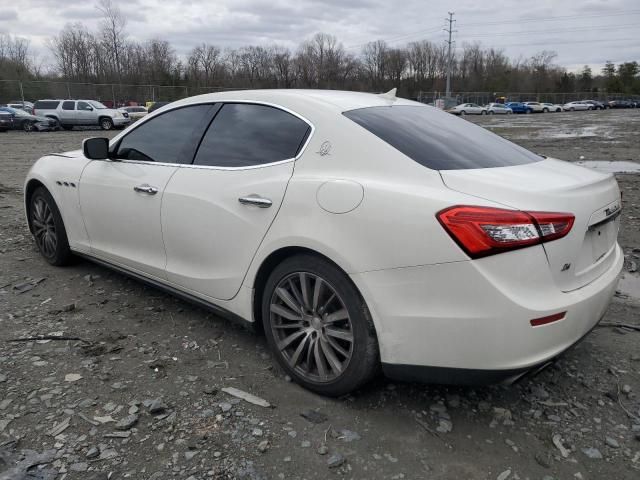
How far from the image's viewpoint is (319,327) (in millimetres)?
2752

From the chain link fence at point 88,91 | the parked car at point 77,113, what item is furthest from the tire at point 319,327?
the chain link fence at point 88,91

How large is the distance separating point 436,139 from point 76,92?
145 ft

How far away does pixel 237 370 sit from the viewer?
10.2 ft

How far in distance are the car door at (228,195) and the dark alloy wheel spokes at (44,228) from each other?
190 cm

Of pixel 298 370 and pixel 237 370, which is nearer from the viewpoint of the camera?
pixel 298 370

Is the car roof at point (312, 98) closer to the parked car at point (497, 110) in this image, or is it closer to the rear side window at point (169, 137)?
the rear side window at point (169, 137)

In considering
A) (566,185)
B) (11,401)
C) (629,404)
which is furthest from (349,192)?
(11,401)

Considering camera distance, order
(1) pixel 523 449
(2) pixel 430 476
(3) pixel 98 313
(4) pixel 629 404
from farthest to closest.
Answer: (3) pixel 98 313 < (4) pixel 629 404 < (1) pixel 523 449 < (2) pixel 430 476

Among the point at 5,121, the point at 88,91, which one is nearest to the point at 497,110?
the point at 88,91

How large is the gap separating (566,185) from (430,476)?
4.82ft

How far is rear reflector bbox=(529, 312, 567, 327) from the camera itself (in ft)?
7.21

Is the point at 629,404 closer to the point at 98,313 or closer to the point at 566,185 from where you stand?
the point at 566,185

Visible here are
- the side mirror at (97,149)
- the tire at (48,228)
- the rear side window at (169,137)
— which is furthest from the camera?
the tire at (48,228)

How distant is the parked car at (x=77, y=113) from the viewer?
28.8 m
